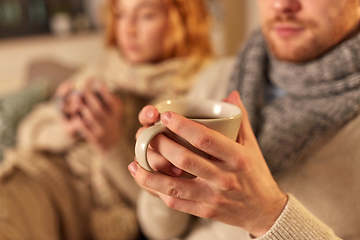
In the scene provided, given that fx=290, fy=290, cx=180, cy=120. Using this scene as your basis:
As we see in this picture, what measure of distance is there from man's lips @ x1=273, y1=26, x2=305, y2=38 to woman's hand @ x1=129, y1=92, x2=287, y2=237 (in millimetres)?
290

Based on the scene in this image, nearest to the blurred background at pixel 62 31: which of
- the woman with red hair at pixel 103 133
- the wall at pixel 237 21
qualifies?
the wall at pixel 237 21

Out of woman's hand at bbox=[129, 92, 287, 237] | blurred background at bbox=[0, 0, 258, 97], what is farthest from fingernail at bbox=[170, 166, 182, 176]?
blurred background at bbox=[0, 0, 258, 97]

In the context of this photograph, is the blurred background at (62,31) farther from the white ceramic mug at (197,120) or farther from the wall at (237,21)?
the white ceramic mug at (197,120)

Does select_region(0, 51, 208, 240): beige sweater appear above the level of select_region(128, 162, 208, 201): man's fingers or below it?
below

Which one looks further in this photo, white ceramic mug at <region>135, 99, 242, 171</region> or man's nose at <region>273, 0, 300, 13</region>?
man's nose at <region>273, 0, 300, 13</region>

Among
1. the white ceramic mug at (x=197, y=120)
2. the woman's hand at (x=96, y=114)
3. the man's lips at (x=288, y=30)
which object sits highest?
the man's lips at (x=288, y=30)

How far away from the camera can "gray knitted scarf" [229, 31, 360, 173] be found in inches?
23.0

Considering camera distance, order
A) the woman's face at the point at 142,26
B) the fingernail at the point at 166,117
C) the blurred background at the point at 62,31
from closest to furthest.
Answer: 1. the fingernail at the point at 166,117
2. the woman's face at the point at 142,26
3. the blurred background at the point at 62,31

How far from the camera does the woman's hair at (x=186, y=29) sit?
1079mm

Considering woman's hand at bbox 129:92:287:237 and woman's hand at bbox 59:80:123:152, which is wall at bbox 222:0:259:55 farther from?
woman's hand at bbox 129:92:287:237

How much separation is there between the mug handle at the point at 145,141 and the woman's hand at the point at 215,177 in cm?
1

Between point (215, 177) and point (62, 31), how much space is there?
7.08 feet

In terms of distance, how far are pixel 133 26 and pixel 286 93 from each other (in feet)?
1.97

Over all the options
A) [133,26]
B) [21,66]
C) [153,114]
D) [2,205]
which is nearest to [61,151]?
[2,205]
